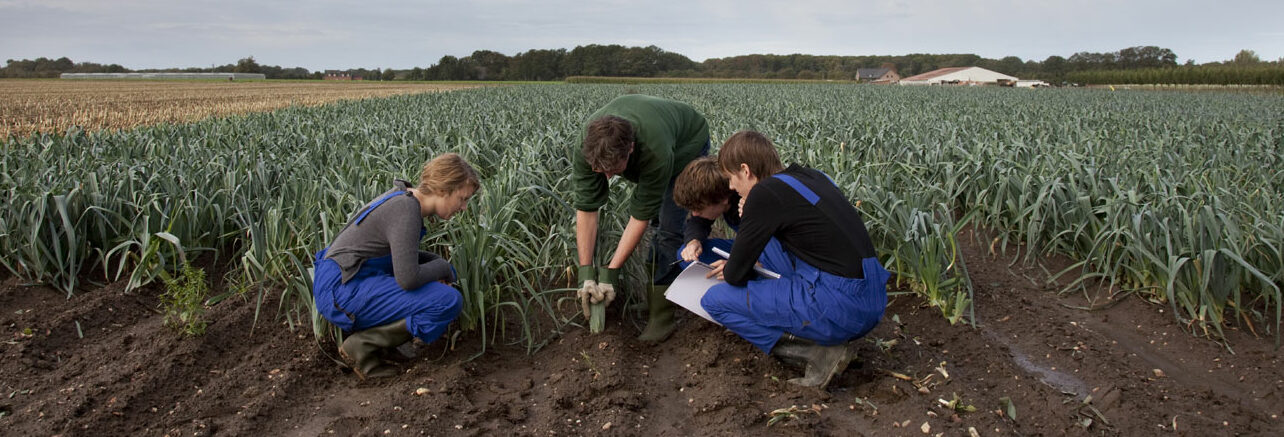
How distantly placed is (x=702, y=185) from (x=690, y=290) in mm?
424

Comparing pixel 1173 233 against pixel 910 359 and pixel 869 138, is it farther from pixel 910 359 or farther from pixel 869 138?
pixel 869 138

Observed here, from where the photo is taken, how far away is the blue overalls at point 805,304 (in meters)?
2.47

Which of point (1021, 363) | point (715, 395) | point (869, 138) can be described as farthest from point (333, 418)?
point (869, 138)

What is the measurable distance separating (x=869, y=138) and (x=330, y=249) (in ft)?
18.0

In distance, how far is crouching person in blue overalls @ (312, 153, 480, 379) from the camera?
8.40 feet

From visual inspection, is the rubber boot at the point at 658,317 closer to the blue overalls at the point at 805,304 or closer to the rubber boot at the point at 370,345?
the blue overalls at the point at 805,304

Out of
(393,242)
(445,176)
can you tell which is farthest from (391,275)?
(445,176)

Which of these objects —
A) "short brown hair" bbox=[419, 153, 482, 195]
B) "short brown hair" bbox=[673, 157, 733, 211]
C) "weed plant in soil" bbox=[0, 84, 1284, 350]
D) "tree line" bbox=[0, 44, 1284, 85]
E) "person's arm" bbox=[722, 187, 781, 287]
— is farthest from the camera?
"tree line" bbox=[0, 44, 1284, 85]

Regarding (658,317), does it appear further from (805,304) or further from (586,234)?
(805,304)

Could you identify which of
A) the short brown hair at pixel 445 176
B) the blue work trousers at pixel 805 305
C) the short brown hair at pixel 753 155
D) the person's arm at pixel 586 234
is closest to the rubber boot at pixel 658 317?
the person's arm at pixel 586 234

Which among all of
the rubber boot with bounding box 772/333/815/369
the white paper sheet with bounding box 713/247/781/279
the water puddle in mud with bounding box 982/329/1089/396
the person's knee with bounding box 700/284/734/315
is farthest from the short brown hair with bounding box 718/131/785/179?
the water puddle in mud with bounding box 982/329/1089/396

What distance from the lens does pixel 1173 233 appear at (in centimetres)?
326

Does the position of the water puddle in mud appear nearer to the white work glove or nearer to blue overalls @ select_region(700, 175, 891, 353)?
blue overalls @ select_region(700, 175, 891, 353)

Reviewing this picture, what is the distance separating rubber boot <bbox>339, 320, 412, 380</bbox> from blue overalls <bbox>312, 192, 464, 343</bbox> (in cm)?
3
